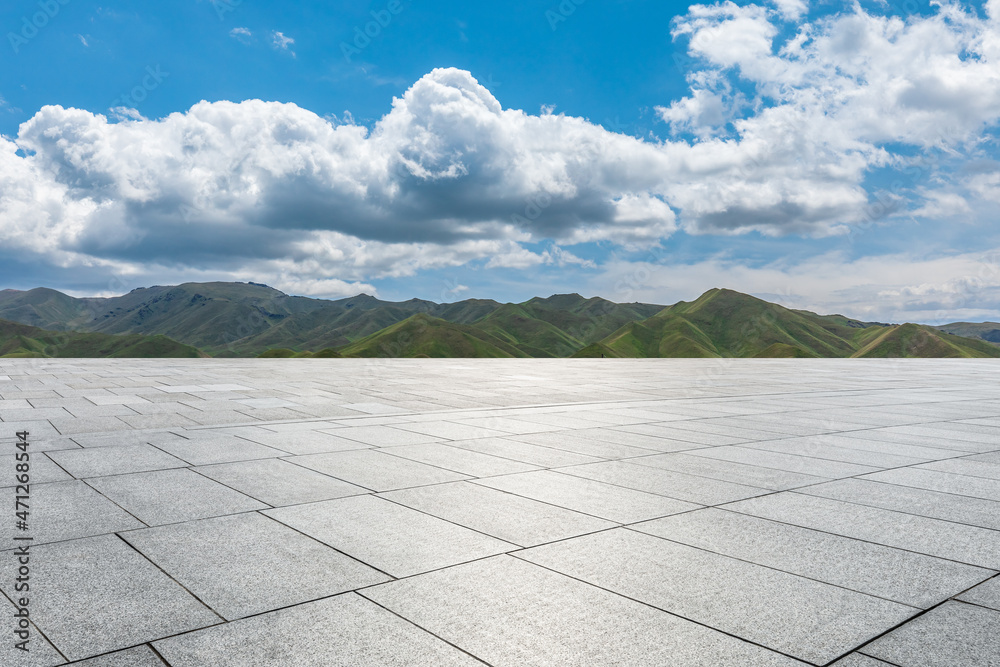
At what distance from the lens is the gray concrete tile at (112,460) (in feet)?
24.7

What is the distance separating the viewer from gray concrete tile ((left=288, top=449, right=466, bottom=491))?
7.18m

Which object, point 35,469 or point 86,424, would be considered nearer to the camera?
point 35,469

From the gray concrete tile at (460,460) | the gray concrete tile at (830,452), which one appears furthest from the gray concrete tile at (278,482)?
the gray concrete tile at (830,452)

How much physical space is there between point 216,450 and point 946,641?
856cm

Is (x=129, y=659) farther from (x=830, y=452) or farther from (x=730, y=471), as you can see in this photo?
(x=830, y=452)

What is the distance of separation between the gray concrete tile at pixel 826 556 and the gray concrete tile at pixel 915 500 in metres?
1.51

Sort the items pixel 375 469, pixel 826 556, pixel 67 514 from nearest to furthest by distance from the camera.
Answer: pixel 826 556, pixel 67 514, pixel 375 469

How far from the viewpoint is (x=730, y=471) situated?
804cm

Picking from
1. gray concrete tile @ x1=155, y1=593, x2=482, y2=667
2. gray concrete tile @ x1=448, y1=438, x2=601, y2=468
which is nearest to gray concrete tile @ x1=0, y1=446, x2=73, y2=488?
gray concrete tile @ x1=155, y1=593, x2=482, y2=667

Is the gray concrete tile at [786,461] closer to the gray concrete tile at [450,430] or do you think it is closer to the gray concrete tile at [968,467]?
the gray concrete tile at [968,467]

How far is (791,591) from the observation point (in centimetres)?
419

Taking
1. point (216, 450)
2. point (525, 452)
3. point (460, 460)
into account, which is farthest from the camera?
point (525, 452)

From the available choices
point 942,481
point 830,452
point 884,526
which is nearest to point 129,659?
point 884,526

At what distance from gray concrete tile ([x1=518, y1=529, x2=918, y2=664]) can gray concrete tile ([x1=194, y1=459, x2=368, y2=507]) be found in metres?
2.73
